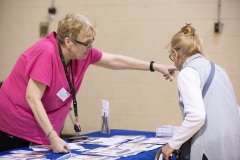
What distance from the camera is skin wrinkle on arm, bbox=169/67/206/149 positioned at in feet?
5.97

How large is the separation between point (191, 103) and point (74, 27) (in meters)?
0.74

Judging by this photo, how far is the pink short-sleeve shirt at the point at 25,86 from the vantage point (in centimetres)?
206

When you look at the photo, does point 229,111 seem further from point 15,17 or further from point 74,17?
point 15,17

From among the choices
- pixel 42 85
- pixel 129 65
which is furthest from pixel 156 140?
pixel 42 85

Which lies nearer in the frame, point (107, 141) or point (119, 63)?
point (107, 141)

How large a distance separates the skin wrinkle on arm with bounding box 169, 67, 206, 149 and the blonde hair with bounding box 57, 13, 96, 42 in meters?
0.59

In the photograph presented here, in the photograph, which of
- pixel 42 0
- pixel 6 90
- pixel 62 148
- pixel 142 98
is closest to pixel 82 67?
pixel 6 90

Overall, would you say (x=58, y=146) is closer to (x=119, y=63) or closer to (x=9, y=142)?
(x=9, y=142)

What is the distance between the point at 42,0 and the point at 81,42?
2.68 m

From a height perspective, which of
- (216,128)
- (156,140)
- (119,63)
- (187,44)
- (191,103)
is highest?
(187,44)

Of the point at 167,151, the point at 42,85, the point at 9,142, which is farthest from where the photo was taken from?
the point at 9,142

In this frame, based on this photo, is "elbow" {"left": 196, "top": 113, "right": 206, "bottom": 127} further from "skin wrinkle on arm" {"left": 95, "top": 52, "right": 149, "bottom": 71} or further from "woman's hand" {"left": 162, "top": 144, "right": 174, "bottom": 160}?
"skin wrinkle on arm" {"left": 95, "top": 52, "right": 149, "bottom": 71}

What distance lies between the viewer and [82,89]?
4.48m

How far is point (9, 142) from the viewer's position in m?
2.18
